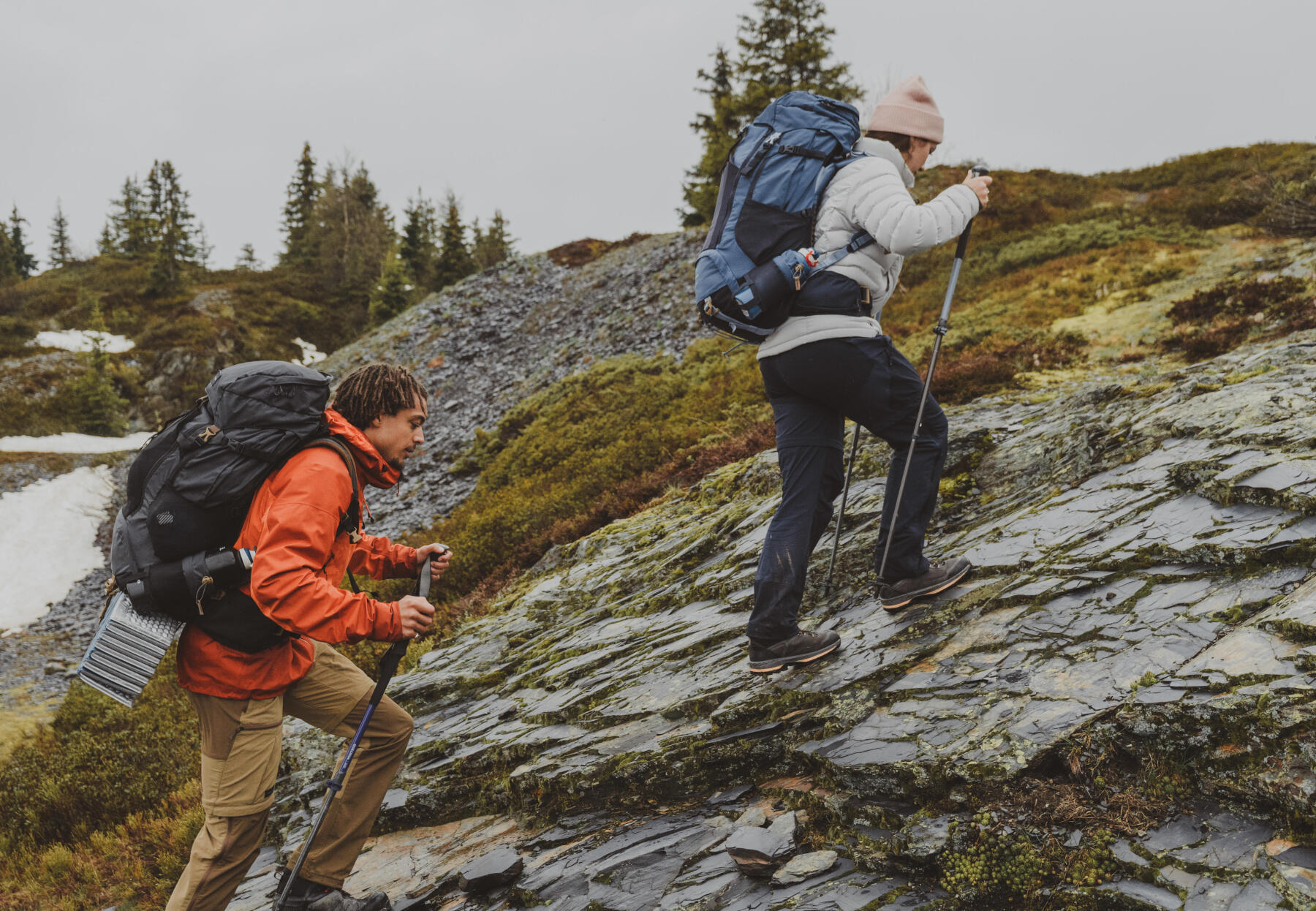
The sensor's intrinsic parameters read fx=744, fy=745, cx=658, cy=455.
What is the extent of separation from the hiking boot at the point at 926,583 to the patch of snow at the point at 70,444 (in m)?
41.2

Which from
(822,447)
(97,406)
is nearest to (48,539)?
(97,406)

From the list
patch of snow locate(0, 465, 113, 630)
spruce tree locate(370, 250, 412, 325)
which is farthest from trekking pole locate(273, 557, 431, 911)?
spruce tree locate(370, 250, 412, 325)

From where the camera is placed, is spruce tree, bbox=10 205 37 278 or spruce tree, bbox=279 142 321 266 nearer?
spruce tree, bbox=279 142 321 266

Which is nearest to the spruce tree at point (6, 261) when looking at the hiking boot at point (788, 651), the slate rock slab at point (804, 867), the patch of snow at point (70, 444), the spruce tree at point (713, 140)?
the patch of snow at point (70, 444)

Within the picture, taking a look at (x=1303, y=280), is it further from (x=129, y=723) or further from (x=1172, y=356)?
(x=129, y=723)

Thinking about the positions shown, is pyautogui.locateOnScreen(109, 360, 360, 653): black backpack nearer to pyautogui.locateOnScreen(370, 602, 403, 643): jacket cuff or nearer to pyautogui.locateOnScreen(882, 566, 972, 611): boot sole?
pyautogui.locateOnScreen(370, 602, 403, 643): jacket cuff

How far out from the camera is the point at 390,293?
147 ft

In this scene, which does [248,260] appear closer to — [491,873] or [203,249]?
[203,249]

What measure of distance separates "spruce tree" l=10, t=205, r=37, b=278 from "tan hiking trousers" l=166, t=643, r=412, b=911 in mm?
98360

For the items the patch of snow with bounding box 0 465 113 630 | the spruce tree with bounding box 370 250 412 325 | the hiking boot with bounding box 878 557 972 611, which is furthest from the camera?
the spruce tree with bounding box 370 250 412 325

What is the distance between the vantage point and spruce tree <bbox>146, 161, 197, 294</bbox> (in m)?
55.0

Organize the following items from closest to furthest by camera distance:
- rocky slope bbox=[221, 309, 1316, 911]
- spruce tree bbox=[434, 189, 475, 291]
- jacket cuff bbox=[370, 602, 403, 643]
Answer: rocky slope bbox=[221, 309, 1316, 911], jacket cuff bbox=[370, 602, 403, 643], spruce tree bbox=[434, 189, 475, 291]

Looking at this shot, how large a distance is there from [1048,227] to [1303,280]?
11.4m

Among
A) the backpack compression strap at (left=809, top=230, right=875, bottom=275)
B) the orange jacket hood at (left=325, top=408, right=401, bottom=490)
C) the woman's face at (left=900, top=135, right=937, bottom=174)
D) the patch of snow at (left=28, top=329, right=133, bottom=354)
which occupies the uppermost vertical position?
the patch of snow at (left=28, top=329, right=133, bottom=354)
